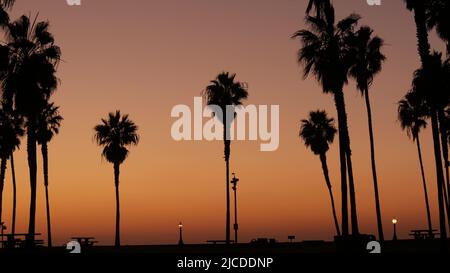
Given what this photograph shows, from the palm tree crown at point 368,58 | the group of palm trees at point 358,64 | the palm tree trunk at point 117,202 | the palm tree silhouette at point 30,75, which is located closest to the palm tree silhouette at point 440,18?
the group of palm trees at point 358,64

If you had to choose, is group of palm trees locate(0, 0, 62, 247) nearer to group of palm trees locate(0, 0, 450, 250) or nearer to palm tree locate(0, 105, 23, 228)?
group of palm trees locate(0, 0, 450, 250)

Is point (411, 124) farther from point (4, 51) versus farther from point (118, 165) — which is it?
point (4, 51)

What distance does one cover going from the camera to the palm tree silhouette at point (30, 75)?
40781mm

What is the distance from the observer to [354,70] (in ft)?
165

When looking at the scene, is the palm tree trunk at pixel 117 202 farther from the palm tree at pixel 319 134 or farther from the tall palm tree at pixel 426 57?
the tall palm tree at pixel 426 57

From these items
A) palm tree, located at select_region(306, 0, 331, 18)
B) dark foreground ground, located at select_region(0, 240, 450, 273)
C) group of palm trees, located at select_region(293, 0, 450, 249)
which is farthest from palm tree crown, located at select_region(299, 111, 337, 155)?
dark foreground ground, located at select_region(0, 240, 450, 273)

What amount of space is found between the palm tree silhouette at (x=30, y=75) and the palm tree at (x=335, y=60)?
1604 centimetres

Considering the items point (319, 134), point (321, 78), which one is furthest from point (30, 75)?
point (319, 134)

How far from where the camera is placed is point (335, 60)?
40219 mm

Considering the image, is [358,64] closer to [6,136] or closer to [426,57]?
[426,57]

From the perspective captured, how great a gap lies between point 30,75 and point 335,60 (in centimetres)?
1894
